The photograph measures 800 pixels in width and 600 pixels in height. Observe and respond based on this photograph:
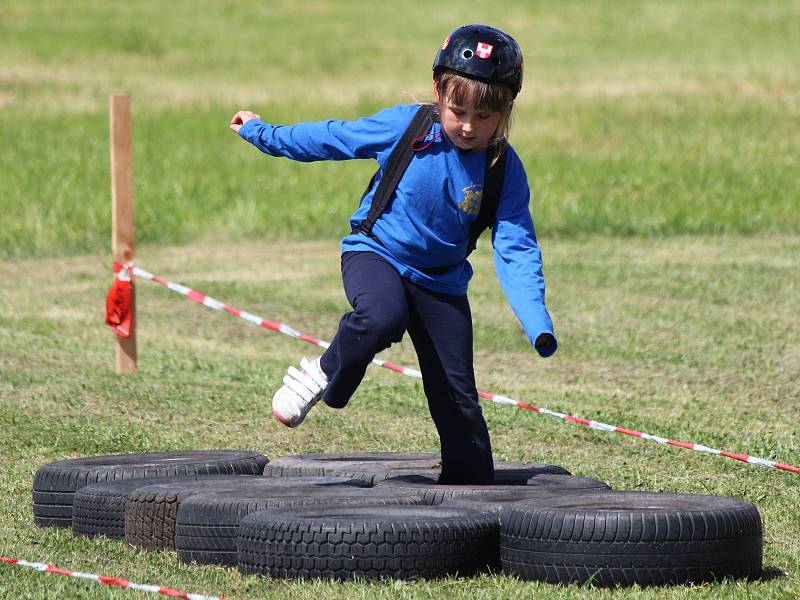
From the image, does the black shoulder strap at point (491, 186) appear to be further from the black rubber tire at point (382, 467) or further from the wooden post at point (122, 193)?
the wooden post at point (122, 193)

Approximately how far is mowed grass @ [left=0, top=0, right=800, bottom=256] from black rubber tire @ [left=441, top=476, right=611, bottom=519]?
168 cm

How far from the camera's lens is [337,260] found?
17.3m

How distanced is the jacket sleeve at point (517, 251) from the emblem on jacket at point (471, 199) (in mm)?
121

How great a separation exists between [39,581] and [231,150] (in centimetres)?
1908

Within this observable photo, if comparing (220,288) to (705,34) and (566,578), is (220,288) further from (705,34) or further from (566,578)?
(705,34)

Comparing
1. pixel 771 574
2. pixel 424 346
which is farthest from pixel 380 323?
pixel 771 574

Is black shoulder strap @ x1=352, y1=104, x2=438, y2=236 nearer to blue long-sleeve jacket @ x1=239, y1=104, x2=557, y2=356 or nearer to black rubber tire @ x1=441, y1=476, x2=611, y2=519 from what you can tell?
blue long-sleeve jacket @ x1=239, y1=104, x2=557, y2=356

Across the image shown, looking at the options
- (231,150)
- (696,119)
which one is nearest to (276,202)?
(231,150)

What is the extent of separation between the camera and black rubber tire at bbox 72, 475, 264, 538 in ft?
20.7

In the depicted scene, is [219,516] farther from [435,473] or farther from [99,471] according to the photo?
[435,473]

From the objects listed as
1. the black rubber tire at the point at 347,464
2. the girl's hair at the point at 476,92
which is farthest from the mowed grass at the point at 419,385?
the girl's hair at the point at 476,92

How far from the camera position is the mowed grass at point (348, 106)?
775 inches

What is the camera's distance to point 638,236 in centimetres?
1870

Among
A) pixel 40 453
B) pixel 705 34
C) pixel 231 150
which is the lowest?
pixel 40 453
